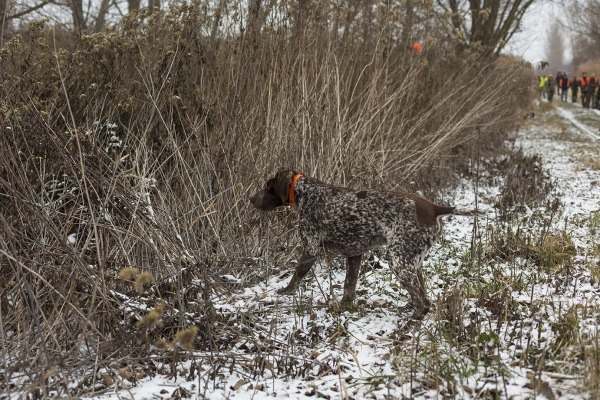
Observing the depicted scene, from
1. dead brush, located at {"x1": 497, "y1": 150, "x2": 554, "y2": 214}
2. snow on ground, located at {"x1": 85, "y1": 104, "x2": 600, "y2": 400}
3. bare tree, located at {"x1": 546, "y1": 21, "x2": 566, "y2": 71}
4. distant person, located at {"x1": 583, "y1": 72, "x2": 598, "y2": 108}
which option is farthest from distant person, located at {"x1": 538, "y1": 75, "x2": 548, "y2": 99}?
bare tree, located at {"x1": 546, "y1": 21, "x2": 566, "y2": 71}

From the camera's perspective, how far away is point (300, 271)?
A: 155 inches

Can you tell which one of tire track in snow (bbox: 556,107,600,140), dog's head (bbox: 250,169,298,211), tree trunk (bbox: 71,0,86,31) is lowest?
dog's head (bbox: 250,169,298,211)

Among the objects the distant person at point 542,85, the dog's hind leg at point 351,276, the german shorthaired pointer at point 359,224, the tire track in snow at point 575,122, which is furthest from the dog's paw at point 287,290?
the tire track in snow at point 575,122

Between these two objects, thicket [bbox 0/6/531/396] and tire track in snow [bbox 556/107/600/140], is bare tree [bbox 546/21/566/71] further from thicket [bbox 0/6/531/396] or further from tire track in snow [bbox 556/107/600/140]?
thicket [bbox 0/6/531/396]

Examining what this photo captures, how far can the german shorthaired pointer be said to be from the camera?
3400mm

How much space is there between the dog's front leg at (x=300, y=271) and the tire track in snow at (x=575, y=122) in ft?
39.9

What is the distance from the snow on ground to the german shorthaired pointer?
0.76 ft

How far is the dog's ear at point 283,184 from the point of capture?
12.9 feet

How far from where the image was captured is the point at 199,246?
4.50m

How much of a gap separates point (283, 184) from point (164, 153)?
1.30 m

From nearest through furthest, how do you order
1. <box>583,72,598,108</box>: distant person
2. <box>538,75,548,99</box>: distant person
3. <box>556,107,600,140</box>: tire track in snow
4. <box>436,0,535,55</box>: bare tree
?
<box>436,0,535,55</box>: bare tree < <box>538,75,548,99</box>: distant person < <box>556,107,600,140</box>: tire track in snow < <box>583,72,598,108</box>: distant person

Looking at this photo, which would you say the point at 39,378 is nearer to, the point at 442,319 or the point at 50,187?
the point at 50,187

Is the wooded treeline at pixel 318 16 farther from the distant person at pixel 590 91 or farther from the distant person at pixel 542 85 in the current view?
the distant person at pixel 590 91

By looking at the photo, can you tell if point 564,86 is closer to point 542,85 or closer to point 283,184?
point 542,85
